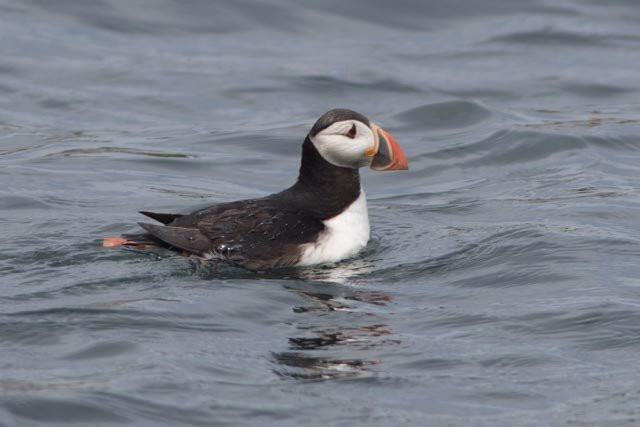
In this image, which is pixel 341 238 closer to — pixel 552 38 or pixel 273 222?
pixel 273 222

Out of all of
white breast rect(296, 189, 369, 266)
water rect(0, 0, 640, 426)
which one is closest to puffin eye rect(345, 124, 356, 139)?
white breast rect(296, 189, 369, 266)

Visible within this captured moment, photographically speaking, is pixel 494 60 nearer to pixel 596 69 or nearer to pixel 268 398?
pixel 596 69

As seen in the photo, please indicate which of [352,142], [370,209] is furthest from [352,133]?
[370,209]

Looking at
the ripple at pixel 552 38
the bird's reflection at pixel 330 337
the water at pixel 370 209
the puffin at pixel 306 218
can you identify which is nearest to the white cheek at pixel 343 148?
the puffin at pixel 306 218

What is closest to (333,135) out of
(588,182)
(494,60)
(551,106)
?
(588,182)

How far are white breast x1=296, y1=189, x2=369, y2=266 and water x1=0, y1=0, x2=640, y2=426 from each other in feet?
0.35

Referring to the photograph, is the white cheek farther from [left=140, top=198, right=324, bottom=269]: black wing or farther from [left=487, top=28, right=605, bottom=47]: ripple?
[left=487, top=28, right=605, bottom=47]: ripple

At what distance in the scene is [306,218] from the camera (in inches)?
346

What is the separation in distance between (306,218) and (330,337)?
1561 millimetres

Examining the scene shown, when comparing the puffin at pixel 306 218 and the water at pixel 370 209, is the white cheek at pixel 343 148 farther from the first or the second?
the water at pixel 370 209

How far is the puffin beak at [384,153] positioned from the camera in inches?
352

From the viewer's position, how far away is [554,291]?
844cm

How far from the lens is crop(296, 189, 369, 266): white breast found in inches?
344

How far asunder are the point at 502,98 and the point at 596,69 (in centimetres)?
202
